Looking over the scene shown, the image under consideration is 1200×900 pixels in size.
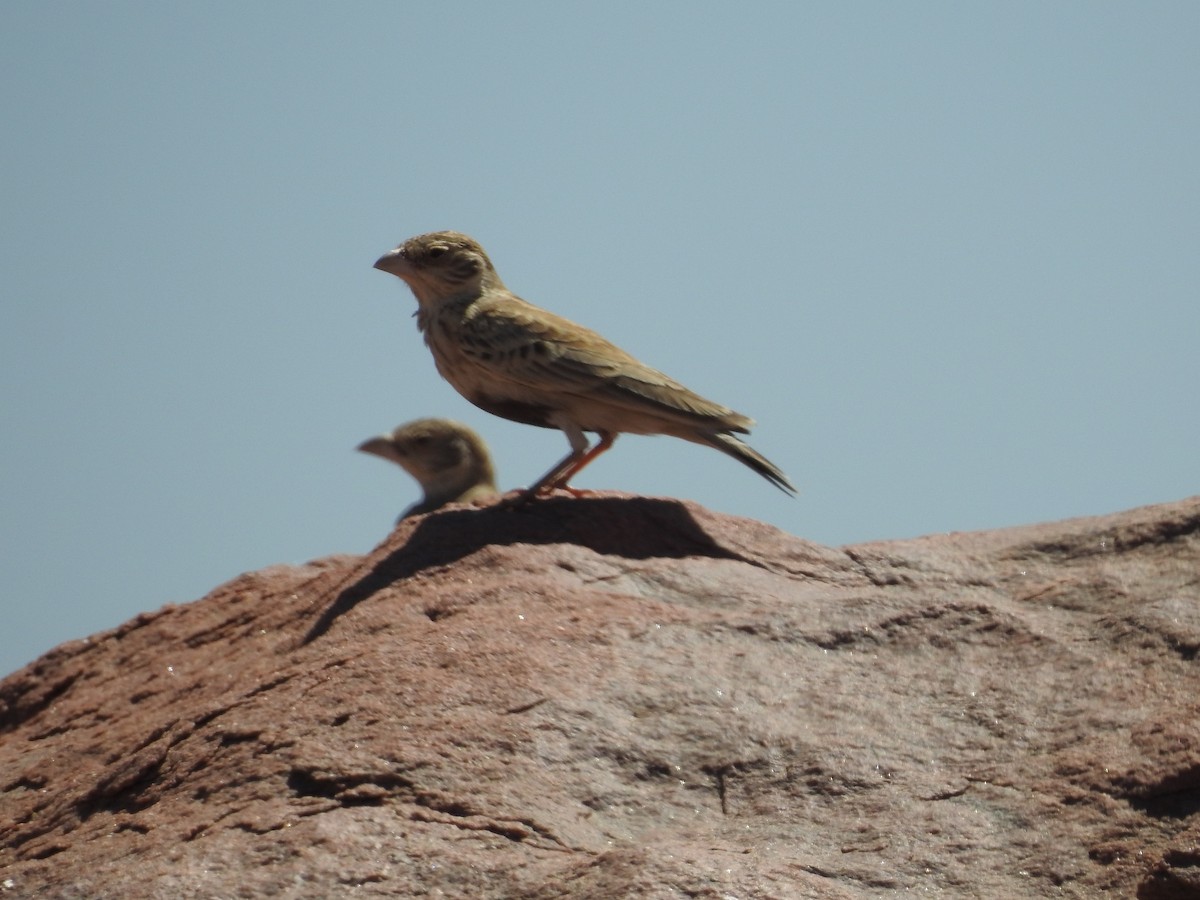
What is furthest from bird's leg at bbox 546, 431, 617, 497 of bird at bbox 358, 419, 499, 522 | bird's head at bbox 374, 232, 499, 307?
bird at bbox 358, 419, 499, 522

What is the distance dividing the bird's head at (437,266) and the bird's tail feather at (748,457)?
4.91 feet

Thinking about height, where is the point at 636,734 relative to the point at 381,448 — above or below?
below

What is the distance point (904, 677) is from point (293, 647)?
2.26m

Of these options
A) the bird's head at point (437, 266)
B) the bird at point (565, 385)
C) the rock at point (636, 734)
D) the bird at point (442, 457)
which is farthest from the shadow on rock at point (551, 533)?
the bird at point (442, 457)

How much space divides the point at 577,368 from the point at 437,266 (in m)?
1.12

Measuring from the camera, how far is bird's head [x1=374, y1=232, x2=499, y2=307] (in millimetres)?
8008

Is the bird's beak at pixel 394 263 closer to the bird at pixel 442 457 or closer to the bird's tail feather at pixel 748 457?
the bird's tail feather at pixel 748 457

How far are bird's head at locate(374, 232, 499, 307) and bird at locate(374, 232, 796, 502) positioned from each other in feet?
0.56

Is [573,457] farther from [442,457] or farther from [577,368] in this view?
[442,457]

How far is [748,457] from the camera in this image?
734 cm

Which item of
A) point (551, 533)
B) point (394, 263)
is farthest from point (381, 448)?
point (551, 533)

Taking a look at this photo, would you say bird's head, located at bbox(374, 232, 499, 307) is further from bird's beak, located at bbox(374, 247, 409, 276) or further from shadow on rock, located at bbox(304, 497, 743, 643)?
shadow on rock, located at bbox(304, 497, 743, 643)

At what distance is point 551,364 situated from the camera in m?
7.34

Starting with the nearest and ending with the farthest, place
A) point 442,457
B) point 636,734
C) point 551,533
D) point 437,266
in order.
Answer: point 636,734 → point 551,533 → point 437,266 → point 442,457
